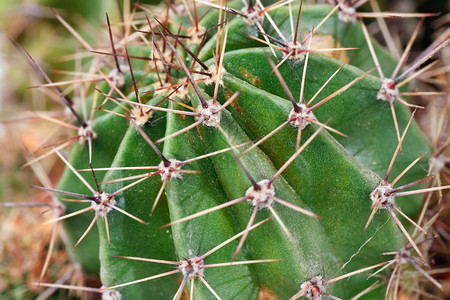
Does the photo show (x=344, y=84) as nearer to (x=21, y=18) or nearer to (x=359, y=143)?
(x=359, y=143)

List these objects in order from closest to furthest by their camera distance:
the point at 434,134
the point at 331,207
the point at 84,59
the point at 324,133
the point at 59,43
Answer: the point at 324,133
the point at 331,207
the point at 434,134
the point at 84,59
the point at 59,43

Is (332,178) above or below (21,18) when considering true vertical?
below

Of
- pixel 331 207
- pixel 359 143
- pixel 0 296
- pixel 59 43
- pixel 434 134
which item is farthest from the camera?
pixel 59 43

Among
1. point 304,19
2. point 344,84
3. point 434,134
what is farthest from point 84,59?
point 434,134

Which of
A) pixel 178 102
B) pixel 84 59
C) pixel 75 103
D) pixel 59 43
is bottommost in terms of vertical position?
pixel 178 102
